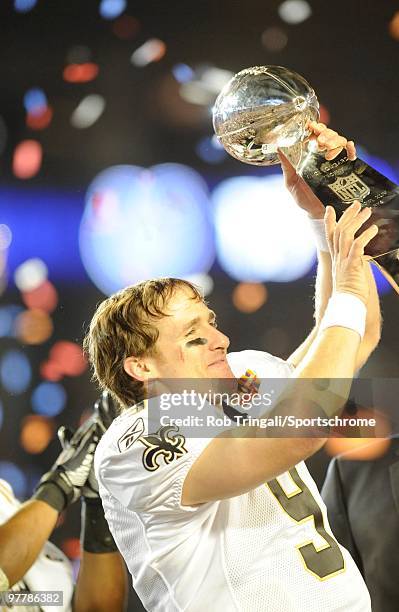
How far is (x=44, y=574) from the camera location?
1864 mm

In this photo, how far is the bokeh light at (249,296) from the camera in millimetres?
2219

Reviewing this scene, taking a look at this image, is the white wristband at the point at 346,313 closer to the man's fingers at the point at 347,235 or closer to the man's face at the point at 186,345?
the man's fingers at the point at 347,235

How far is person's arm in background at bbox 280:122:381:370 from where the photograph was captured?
148 centimetres

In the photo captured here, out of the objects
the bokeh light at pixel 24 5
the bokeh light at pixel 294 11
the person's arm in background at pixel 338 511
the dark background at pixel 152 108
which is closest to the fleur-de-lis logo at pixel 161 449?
the person's arm in background at pixel 338 511

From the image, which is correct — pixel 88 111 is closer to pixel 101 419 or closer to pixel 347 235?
pixel 101 419

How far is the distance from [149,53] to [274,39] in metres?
0.37

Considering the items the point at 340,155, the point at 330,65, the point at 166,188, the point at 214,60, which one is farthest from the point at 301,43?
the point at 340,155

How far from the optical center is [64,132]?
237 cm

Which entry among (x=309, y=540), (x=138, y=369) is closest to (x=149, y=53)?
(x=138, y=369)

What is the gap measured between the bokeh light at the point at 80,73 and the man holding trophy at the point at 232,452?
97 centimetres

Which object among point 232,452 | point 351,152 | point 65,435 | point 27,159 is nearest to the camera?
point 232,452

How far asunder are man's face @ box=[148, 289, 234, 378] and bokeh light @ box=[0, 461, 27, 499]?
2.69 ft

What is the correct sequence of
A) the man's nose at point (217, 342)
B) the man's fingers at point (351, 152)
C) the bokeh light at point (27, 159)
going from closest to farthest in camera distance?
the man's fingers at point (351, 152) < the man's nose at point (217, 342) < the bokeh light at point (27, 159)

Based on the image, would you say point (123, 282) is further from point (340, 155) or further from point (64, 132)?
point (340, 155)
